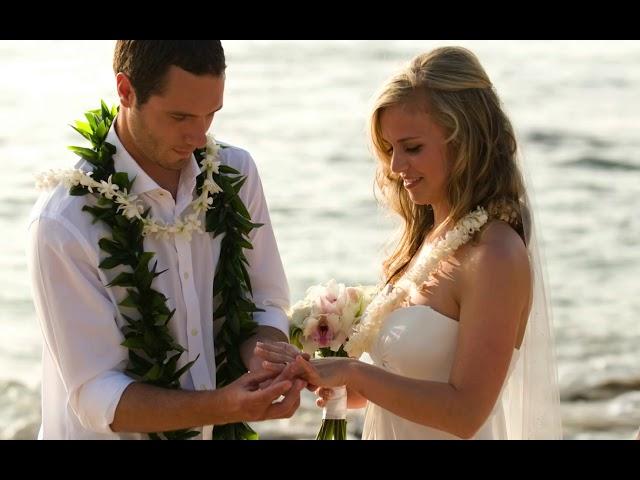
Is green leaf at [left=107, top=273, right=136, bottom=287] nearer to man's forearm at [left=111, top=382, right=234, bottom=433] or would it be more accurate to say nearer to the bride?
man's forearm at [left=111, top=382, right=234, bottom=433]

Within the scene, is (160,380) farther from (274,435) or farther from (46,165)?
(46,165)

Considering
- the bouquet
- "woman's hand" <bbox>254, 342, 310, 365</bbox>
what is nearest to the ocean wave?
the bouquet

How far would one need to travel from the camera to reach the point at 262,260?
→ 4.57 meters

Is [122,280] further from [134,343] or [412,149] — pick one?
[412,149]

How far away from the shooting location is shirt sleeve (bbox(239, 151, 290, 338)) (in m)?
4.53

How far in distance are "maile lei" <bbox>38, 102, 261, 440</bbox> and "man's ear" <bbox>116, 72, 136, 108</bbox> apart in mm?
197

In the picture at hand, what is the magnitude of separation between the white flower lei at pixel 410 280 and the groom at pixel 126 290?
418 mm

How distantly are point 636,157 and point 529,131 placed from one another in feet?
5.71

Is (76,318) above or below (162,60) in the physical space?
below

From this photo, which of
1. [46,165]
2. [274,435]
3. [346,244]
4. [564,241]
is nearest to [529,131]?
[564,241]

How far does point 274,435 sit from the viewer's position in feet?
30.5

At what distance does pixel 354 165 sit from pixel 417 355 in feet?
39.7

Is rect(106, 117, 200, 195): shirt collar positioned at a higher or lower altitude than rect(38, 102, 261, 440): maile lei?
higher

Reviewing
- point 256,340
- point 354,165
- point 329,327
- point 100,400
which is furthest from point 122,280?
point 354,165
